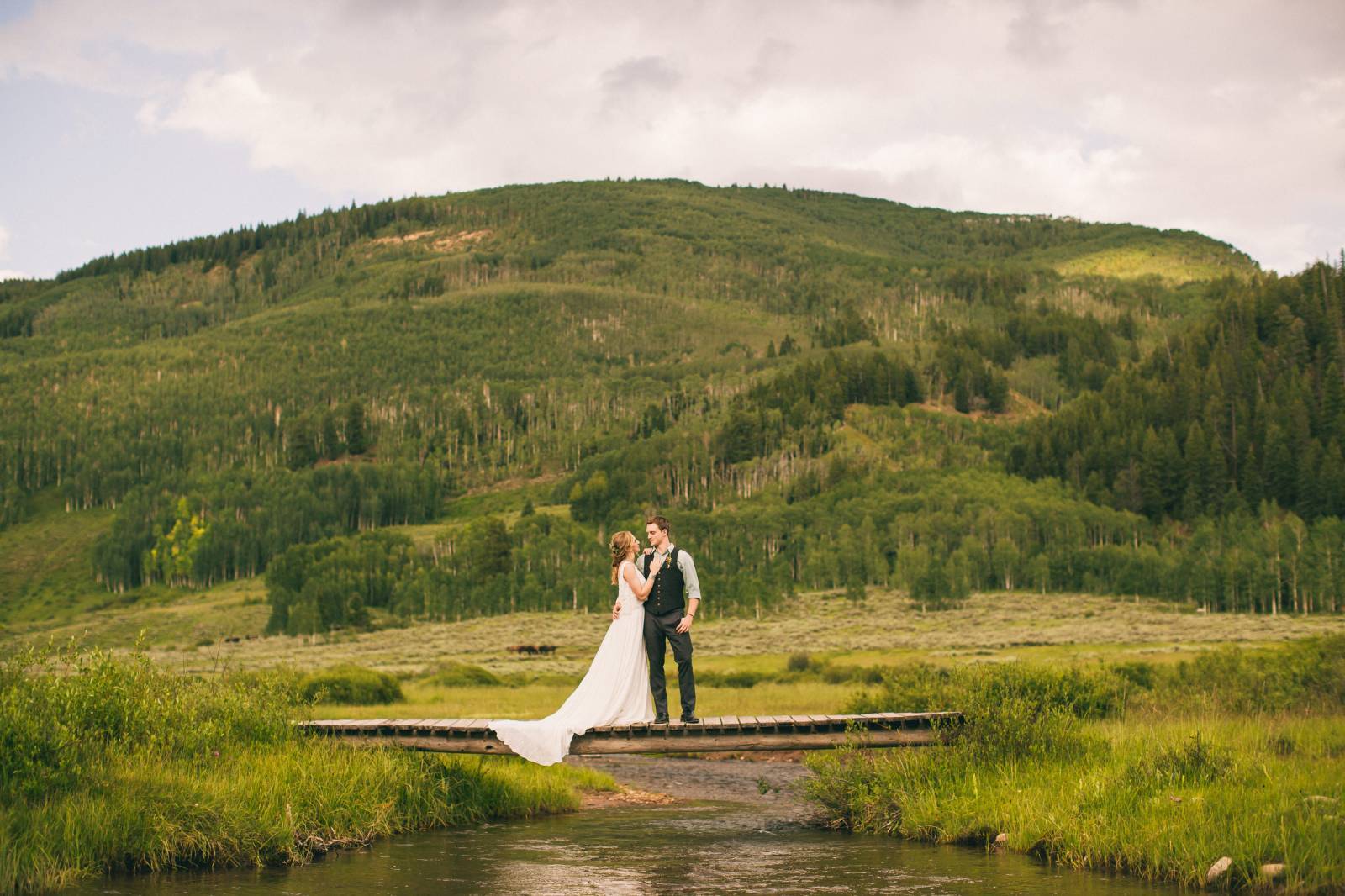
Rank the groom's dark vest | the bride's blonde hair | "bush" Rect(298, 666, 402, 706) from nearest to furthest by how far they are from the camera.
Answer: the bride's blonde hair → the groom's dark vest → "bush" Rect(298, 666, 402, 706)

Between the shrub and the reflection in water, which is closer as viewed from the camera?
the reflection in water

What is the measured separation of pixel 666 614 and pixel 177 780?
7685 mm

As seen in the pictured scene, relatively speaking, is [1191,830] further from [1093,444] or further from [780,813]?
[1093,444]

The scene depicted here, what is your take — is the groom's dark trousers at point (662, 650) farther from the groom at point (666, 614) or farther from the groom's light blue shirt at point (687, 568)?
the groom's light blue shirt at point (687, 568)

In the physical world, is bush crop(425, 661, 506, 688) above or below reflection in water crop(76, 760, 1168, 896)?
below

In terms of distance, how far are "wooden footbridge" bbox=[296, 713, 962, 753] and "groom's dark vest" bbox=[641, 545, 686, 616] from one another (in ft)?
5.88

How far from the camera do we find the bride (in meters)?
18.9

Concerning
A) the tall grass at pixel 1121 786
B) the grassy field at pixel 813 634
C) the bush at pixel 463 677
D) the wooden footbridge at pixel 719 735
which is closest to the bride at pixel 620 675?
the wooden footbridge at pixel 719 735

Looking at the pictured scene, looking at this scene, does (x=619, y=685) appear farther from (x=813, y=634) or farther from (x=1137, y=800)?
(x=813, y=634)

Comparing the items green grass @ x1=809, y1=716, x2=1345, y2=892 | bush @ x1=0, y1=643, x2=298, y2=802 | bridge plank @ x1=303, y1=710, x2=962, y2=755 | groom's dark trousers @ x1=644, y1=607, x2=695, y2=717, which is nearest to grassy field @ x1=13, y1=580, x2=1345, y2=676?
bush @ x1=0, y1=643, x2=298, y2=802

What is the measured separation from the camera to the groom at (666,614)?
61.7 feet

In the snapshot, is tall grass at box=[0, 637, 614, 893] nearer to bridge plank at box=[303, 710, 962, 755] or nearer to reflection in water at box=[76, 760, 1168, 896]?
reflection in water at box=[76, 760, 1168, 896]

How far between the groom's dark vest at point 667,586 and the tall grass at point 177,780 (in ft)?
19.2

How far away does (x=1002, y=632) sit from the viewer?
3979 inches
